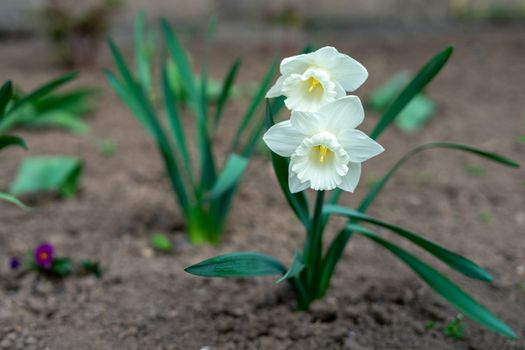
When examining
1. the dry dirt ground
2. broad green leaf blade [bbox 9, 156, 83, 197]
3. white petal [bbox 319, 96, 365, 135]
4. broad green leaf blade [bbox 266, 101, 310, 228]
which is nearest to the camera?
white petal [bbox 319, 96, 365, 135]

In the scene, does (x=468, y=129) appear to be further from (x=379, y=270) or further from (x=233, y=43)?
(x=233, y=43)

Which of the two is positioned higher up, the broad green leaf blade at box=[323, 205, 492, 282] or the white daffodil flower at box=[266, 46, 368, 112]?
the white daffodil flower at box=[266, 46, 368, 112]

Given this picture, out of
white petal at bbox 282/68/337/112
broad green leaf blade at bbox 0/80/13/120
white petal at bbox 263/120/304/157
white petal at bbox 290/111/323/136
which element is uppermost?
broad green leaf blade at bbox 0/80/13/120

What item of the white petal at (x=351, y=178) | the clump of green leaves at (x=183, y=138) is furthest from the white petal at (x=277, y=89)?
the clump of green leaves at (x=183, y=138)

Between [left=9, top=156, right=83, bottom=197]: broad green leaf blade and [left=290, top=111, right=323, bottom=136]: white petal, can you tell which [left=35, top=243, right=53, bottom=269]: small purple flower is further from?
[left=290, top=111, right=323, bottom=136]: white petal

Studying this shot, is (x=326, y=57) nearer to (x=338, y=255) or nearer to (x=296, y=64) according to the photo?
(x=296, y=64)

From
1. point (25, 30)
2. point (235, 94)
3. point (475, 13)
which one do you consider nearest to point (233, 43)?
point (235, 94)

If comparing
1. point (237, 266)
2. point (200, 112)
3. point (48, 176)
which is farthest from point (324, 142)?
point (48, 176)

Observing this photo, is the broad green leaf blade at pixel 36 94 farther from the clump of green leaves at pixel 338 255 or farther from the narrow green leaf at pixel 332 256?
the narrow green leaf at pixel 332 256

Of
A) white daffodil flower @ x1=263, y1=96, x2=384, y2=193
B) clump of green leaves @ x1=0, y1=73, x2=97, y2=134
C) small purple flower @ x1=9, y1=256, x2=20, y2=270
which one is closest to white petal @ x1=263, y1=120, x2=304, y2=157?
white daffodil flower @ x1=263, y1=96, x2=384, y2=193
